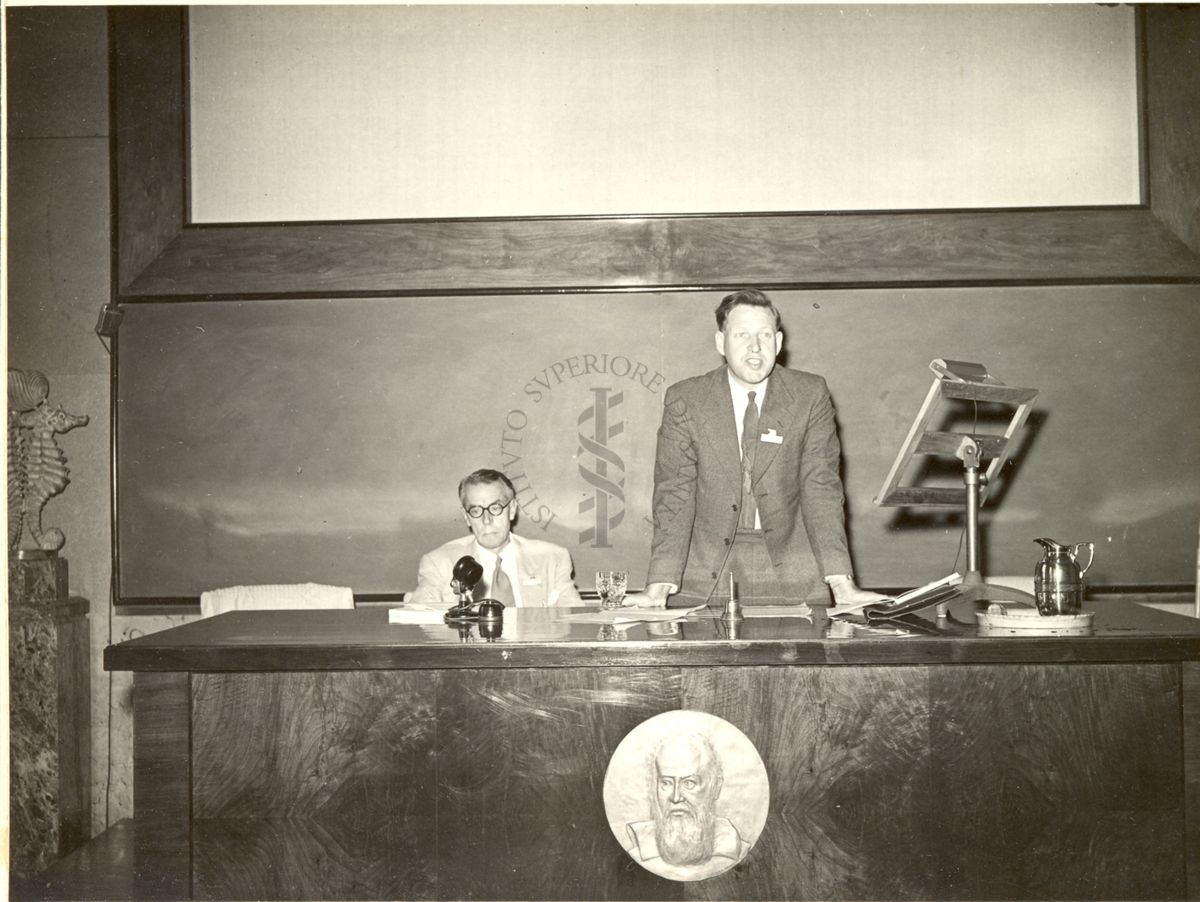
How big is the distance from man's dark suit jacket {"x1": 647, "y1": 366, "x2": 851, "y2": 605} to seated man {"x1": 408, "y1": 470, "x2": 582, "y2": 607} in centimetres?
43

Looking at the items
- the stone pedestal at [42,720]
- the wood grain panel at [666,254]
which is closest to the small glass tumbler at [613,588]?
the wood grain panel at [666,254]

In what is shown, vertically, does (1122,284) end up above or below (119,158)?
below

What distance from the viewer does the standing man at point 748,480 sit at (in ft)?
10.1

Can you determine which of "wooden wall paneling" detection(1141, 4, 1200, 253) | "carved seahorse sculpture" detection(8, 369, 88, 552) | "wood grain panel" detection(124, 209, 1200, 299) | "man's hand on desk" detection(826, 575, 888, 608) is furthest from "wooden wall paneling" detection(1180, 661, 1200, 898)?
"carved seahorse sculpture" detection(8, 369, 88, 552)

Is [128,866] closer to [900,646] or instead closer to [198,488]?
[198,488]

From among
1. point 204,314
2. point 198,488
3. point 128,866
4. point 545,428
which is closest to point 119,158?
point 204,314

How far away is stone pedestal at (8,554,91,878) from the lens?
12.9ft

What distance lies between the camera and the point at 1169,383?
13.7 feet

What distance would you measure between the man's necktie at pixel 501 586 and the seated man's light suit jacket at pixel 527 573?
51mm

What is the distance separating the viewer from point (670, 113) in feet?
14.1

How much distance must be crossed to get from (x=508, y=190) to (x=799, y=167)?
1154mm

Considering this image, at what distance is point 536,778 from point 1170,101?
370 centimetres

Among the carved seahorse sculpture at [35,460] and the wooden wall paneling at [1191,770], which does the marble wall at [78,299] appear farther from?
the wooden wall paneling at [1191,770]

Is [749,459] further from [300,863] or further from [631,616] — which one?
[300,863]
